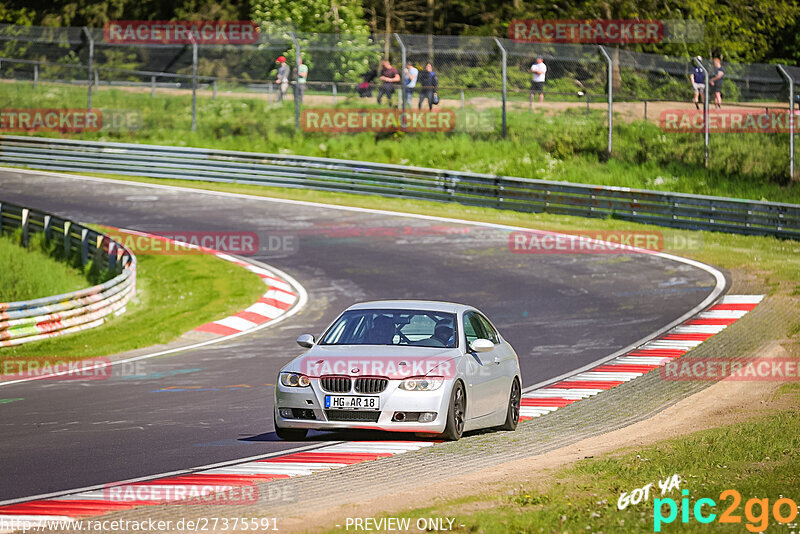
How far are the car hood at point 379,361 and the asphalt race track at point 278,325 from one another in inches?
32.6

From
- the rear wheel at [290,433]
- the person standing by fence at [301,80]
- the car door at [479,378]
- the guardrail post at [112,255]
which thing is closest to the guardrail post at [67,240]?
the guardrail post at [112,255]

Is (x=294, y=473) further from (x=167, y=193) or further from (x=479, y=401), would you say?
(x=167, y=193)

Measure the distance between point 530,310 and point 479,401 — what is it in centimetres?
962

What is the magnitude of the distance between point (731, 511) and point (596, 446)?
294cm

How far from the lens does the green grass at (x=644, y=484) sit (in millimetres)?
7598

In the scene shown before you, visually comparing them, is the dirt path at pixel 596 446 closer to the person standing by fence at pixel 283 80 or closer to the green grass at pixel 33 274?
the green grass at pixel 33 274

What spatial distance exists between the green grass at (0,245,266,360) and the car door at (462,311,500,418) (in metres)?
8.41

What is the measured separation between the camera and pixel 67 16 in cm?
7238

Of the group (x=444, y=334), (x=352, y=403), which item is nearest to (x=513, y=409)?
(x=444, y=334)

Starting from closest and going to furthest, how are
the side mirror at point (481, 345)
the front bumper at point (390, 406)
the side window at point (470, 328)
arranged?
the front bumper at point (390, 406) → the side mirror at point (481, 345) → the side window at point (470, 328)

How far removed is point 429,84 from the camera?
36.7 metres

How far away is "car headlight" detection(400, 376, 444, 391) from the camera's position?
405 inches

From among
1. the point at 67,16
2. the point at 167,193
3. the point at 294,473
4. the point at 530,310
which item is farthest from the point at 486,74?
the point at 67,16

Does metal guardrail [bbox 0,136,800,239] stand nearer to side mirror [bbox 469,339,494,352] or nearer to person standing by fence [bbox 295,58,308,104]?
person standing by fence [bbox 295,58,308,104]
